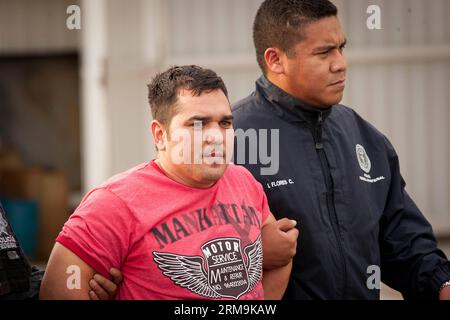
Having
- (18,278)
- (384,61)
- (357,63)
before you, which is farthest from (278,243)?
(384,61)

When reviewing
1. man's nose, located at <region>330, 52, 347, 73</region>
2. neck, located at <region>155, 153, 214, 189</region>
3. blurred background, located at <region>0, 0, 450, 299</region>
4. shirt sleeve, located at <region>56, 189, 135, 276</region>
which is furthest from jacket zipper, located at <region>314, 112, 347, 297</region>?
blurred background, located at <region>0, 0, 450, 299</region>

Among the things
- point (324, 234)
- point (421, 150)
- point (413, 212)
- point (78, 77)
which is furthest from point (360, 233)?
point (78, 77)

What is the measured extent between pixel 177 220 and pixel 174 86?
14.2 inches

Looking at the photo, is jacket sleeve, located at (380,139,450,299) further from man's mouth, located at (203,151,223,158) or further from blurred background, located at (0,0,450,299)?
blurred background, located at (0,0,450,299)

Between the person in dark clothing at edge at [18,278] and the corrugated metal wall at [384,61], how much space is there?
11.2 ft

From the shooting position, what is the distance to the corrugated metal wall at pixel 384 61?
5758 mm

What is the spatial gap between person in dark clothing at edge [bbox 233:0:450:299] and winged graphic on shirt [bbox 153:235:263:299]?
0.37m

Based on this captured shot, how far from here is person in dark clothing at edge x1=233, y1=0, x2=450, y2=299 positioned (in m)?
2.68

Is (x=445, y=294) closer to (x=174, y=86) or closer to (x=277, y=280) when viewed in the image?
(x=277, y=280)

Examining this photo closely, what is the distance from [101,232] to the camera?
2201 millimetres

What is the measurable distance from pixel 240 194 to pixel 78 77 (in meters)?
6.67

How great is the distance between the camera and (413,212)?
9.67 feet

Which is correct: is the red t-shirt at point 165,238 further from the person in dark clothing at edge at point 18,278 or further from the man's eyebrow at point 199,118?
the man's eyebrow at point 199,118

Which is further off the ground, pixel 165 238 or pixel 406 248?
pixel 165 238
